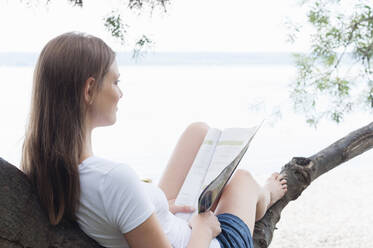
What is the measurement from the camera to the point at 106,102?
3.83ft

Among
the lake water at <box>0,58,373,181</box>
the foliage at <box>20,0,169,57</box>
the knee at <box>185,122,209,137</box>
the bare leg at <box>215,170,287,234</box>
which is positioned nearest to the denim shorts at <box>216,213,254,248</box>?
the bare leg at <box>215,170,287,234</box>

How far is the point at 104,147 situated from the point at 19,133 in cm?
118

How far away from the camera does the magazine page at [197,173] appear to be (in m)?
1.52

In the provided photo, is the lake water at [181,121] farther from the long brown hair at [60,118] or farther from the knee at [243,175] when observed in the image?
the long brown hair at [60,118]

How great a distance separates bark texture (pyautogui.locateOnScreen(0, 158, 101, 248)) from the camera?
100cm

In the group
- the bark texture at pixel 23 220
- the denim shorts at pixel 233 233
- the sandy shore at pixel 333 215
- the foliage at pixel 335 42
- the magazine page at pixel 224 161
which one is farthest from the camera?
the sandy shore at pixel 333 215

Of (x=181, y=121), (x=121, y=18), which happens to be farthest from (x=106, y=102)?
(x=181, y=121)

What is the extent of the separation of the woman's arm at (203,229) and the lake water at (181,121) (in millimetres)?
1850

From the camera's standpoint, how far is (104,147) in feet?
18.2

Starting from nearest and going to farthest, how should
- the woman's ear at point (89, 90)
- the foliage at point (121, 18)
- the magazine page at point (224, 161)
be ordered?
the woman's ear at point (89, 90) → the magazine page at point (224, 161) → the foliage at point (121, 18)

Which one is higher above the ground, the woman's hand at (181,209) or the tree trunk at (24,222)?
the tree trunk at (24,222)

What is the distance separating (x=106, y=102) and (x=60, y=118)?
120 millimetres

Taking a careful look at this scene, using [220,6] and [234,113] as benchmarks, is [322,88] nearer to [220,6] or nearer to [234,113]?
[234,113]

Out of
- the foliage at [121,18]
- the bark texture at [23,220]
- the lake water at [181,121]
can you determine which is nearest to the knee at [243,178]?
the bark texture at [23,220]
